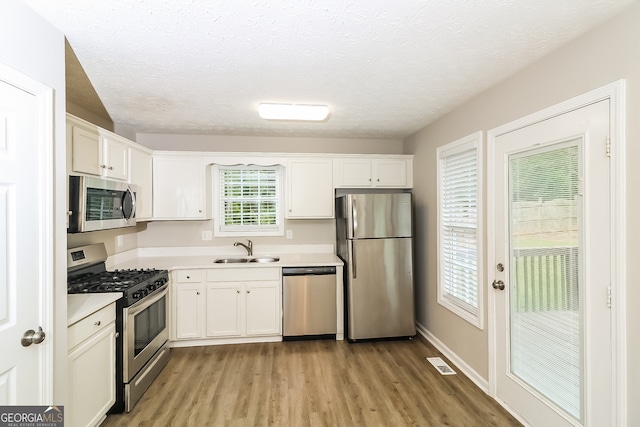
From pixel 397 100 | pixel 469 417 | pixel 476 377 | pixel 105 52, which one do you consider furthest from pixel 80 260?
pixel 476 377

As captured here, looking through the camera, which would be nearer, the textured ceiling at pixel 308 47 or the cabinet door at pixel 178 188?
the textured ceiling at pixel 308 47

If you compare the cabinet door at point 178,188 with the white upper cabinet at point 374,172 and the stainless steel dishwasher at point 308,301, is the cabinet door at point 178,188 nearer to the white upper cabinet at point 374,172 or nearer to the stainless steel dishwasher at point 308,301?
the stainless steel dishwasher at point 308,301

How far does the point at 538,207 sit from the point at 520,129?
1.78 feet

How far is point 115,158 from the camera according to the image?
2770 millimetres

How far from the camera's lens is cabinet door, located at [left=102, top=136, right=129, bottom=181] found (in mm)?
2627

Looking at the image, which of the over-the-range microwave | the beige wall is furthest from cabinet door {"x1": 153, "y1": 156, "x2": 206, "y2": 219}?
the beige wall

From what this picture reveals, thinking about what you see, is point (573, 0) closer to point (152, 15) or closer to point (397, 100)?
point (397, 100)

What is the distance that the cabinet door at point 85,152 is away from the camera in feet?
7.29

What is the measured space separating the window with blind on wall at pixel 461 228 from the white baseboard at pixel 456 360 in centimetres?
42

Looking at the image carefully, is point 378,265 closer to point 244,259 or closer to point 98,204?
point 244,259

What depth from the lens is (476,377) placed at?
2584mm

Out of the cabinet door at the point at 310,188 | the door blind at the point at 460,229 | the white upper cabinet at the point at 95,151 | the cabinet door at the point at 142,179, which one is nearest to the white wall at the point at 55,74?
the white upper cabinet at the point at 95,151

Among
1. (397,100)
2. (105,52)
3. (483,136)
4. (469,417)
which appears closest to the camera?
(105,52)

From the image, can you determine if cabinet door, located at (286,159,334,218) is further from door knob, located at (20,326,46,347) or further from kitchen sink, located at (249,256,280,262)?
door knob, located at (20,326,46,347)
